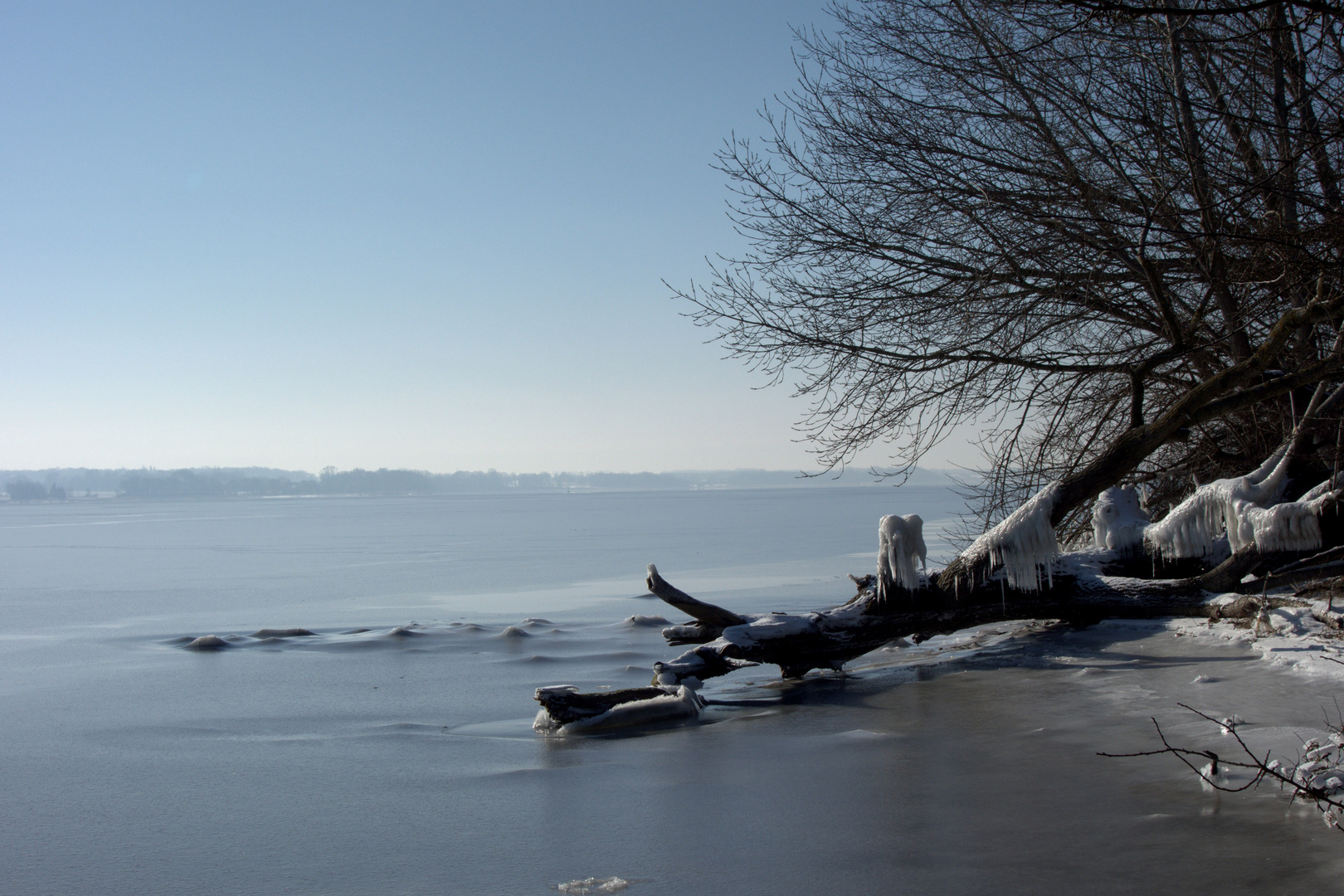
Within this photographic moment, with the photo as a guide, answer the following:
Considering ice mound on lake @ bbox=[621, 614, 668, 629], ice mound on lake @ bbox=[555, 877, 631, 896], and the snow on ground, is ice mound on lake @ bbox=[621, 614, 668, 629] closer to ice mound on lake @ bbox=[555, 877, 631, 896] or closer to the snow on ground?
the snow on ground

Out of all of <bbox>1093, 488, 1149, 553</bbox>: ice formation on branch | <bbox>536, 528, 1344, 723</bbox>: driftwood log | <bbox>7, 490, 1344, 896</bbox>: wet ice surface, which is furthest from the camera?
<bbox>1093, 488, 1149, 553</bbox>: ice formation on branch

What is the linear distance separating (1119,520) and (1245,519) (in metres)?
1.02

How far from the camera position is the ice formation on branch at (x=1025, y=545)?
311 inches

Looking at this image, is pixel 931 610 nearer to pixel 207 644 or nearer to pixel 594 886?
pixel 594 886

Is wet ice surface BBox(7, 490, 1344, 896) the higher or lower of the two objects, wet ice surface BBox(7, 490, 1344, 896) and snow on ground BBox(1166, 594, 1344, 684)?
the lower

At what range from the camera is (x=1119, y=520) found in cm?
889

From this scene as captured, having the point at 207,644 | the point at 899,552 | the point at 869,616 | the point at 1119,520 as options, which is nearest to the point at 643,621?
the point at 869,616

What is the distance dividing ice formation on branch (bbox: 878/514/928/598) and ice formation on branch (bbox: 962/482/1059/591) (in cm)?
47

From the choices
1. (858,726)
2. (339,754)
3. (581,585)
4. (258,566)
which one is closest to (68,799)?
(339,754)

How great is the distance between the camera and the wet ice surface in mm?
3893

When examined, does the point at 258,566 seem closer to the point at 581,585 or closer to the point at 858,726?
the point at 581,585

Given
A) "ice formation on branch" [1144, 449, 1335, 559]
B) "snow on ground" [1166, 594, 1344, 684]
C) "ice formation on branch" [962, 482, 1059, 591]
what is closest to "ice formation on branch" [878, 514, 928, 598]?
"ice formation on branch" [962, 482, 1059, 591]

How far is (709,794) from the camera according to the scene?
4934mm

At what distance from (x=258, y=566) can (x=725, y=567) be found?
10.7 m
